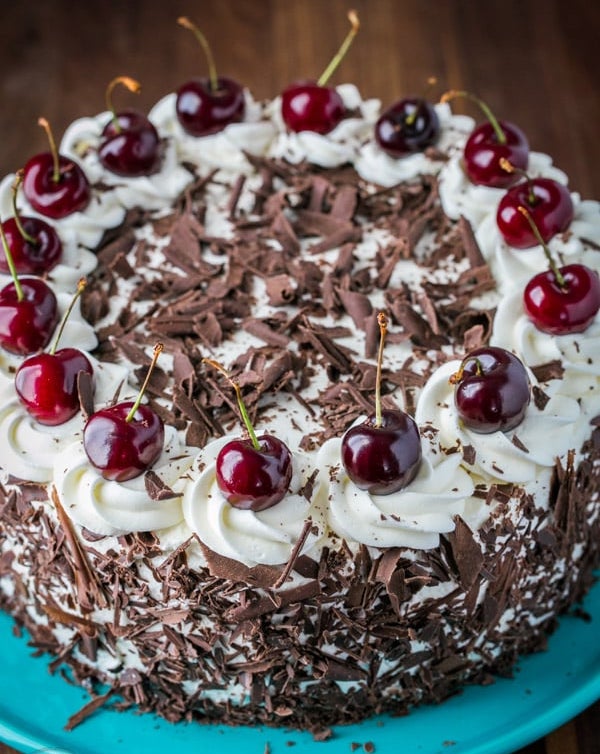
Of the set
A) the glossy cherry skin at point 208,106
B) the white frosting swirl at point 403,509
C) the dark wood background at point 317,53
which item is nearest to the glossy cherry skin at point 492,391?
the white frosting swirl at point 403,509

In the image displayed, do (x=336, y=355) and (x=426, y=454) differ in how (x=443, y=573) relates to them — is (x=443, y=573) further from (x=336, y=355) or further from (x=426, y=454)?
(x=336, y=355)

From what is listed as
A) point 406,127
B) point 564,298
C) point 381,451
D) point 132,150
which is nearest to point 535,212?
point 564,298

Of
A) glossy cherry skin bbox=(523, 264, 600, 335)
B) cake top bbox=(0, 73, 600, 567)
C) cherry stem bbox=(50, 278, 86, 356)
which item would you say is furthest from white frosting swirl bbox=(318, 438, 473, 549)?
cherry stem bbox=(50, 278, 86, 356)

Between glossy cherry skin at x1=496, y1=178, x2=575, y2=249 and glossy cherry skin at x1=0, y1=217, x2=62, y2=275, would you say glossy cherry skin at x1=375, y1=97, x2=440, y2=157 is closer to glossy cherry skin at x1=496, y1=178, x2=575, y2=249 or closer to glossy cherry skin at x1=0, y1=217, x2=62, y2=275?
glossy cherry skin at x1=496, y1=178, x2=575, y2=249

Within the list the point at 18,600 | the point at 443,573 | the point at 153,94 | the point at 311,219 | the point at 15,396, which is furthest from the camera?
the point at 153,94

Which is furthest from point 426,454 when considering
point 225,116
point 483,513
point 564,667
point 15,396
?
point 225,116

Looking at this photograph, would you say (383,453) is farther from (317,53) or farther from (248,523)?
(317,53)
